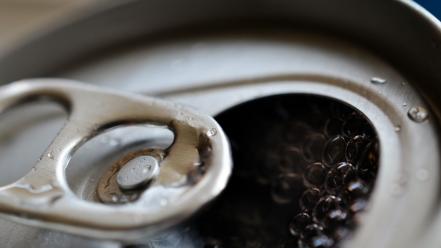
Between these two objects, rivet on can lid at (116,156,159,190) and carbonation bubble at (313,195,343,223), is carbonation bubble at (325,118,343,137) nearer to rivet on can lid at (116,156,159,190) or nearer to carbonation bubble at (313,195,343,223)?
carbonation bubble at (313,195,343,223)

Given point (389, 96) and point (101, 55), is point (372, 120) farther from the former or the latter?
point (101, 55)

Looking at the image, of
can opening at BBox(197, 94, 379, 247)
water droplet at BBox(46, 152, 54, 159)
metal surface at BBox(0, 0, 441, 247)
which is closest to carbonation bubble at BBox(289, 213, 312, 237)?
can opening at BBox(197, 94, 379, 247)

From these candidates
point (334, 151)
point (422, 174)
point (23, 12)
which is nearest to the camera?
point (422, 174)

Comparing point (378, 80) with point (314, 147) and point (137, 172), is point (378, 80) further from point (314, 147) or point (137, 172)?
point (137, 172)

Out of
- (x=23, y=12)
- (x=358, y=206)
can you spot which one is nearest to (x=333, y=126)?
(x=358, y=206)

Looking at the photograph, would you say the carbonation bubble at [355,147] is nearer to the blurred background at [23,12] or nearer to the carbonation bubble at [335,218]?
the carbonation bubble at [335,218]

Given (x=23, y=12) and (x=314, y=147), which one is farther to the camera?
(x=23, y=12)

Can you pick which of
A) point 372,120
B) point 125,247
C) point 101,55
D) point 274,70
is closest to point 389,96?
point 372,120
